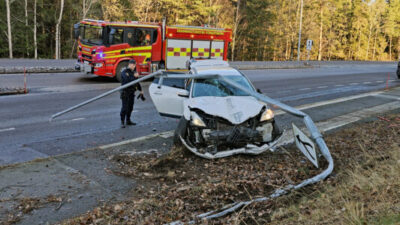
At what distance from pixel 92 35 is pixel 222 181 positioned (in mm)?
14050

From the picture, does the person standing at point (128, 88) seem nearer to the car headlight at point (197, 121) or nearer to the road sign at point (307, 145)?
the car headlight at point (197, 121)

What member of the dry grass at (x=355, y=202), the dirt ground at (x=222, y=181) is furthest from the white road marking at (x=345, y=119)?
the dry grass at (x=355, y=202)

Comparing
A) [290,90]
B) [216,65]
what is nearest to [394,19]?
[290,90]

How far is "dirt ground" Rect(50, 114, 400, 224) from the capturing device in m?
4.55

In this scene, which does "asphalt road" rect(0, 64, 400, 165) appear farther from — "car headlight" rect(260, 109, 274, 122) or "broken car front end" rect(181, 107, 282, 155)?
"car headlight" rect(260, 109, 274, 122)

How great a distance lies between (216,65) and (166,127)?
2.15m

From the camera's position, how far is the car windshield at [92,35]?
17219mm

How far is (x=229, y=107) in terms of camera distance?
683cm

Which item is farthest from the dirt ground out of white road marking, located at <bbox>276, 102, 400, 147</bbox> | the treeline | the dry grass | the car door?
the treeline

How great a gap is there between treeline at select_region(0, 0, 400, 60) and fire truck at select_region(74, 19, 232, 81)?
74.4 feet

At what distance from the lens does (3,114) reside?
33.8 ft

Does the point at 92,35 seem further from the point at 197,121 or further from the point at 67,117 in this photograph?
the point at 197,121

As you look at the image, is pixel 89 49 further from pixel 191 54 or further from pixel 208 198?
pixel 208 198

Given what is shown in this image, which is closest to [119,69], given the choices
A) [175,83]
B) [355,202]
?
[175,83]
